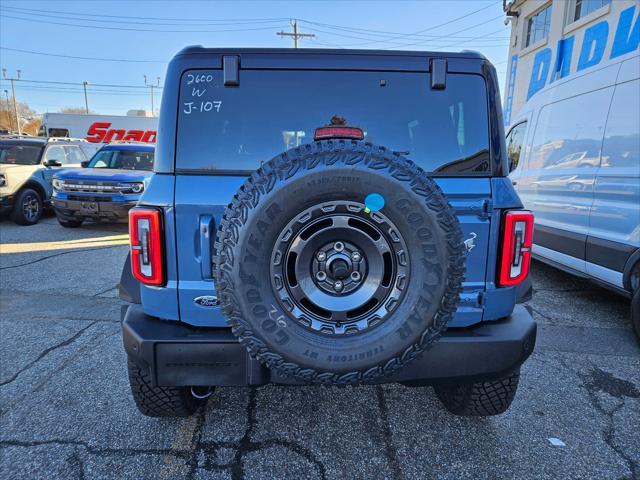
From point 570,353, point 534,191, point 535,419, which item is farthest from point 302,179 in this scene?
point 534,191

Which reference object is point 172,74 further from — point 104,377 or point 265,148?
point 104,377

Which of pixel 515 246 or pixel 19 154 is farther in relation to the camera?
pixel 19 154

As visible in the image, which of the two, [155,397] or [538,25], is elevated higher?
[538,25]

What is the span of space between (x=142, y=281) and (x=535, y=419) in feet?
7.94

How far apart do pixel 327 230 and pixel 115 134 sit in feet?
90.2

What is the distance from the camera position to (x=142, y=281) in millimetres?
1928

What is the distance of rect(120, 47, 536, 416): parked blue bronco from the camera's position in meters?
1.62

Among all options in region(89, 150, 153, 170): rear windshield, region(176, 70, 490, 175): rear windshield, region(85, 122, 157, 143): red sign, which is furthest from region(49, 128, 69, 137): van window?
region(176, 70, 490, 175): rear windshield

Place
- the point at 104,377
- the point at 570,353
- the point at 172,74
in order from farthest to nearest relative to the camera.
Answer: the point at 570,353 < the point at 104,377 < the point at 172,74

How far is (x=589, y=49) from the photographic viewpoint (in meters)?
12.2

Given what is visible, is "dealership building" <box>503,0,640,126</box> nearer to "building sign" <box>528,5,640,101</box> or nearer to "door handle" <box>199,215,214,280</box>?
"building sign" <box>528,5,640,101</box>

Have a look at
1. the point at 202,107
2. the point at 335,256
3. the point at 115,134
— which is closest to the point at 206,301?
the point at 335,256

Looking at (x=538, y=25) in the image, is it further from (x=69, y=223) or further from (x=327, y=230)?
(x=327, y=230)

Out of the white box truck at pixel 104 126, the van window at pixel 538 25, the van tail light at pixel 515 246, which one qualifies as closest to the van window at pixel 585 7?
the van window at pixel 538 25
